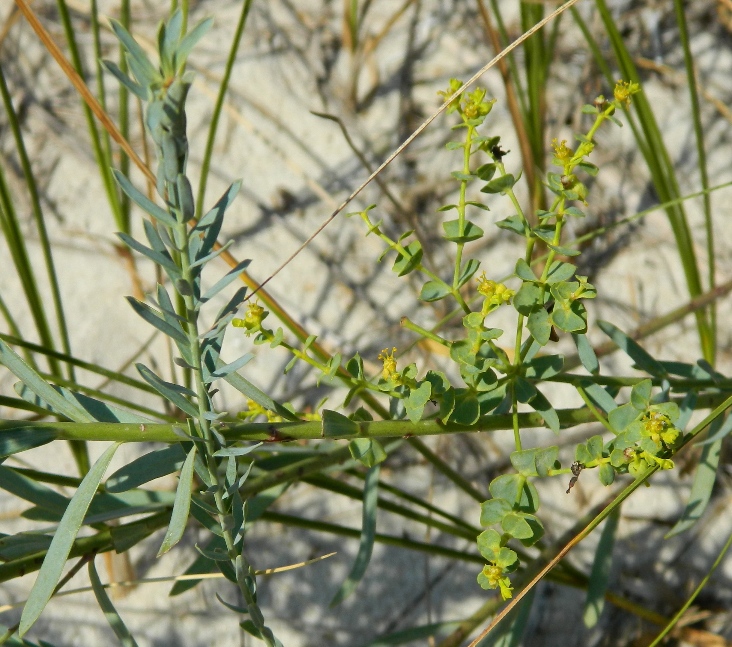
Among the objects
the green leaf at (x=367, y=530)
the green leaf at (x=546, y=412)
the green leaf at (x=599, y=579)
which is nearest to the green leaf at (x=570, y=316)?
the green leaf at (x=546, y=412)

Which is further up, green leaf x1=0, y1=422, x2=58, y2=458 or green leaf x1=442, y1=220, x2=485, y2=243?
green leaf x1=442, y1=220, x2=485, y2=243

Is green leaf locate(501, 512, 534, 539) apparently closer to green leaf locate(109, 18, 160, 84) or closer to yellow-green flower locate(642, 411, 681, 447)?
yellow-green flower locate(642, 411, 681, 447)

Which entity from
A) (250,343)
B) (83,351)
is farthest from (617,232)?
(83,351)

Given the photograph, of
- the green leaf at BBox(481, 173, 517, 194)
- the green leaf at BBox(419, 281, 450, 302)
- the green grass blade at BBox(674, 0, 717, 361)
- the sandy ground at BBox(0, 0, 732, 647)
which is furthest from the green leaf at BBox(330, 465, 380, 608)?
the green grass blade at BBox(674, 0, 717, 361)

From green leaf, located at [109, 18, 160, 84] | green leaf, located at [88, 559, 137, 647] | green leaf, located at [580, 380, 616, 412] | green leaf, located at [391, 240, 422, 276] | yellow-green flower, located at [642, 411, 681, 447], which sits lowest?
green leaf, located at [88, 559, 137, 647]

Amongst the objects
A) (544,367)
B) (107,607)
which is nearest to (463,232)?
(544,367)

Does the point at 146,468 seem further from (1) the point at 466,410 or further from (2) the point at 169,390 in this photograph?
(1) the point at 466,410
